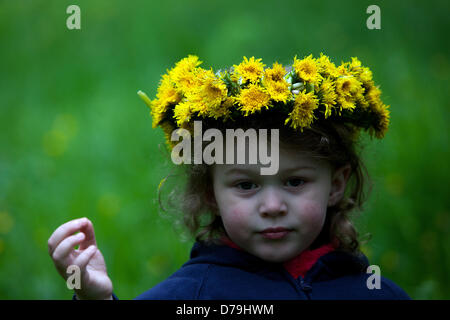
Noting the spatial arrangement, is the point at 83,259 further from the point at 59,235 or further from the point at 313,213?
the point at 313,213

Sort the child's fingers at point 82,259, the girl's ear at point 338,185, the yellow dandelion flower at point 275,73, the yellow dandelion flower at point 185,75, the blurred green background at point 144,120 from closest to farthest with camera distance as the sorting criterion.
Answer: the child's fingers at point 82,259
the yellow dandelion flower at point 275,73
the yellow dandelion flower at point 185,75
the girl's ear at point 338,185
the blurred green background at point 144,120

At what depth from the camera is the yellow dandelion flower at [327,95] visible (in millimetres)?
2287

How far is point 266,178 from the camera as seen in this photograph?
2279 millimetres

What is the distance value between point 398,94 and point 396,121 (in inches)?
15.4

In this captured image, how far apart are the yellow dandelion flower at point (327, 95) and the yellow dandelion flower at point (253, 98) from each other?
0.24m

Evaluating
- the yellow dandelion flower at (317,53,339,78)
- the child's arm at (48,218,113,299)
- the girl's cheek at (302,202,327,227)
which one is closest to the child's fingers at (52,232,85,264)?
the child's arm at (48,218,113,299)

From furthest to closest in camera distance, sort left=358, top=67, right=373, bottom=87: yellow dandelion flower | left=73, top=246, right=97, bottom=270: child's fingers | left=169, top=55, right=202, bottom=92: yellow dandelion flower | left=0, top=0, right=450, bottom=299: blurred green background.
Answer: left=0, top=0, right=450, bottom=299: blurred green background, left=358, top=67, right=373, bottom=87: yellow dandelion flower, left=169, top=55, right=202, bottom=92: yellow dandelion flower, left=73, top=246, right=97, bottom=270: child's fingers

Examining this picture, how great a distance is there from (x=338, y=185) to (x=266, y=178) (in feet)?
1.69

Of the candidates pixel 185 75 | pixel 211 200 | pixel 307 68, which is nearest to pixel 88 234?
pixel 211 200

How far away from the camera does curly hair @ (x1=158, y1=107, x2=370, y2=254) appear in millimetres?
2361

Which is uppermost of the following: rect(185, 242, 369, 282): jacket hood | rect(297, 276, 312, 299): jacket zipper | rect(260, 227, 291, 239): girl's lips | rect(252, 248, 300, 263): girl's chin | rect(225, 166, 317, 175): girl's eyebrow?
rect(225, 166, 317, 175): girl's eyebrow

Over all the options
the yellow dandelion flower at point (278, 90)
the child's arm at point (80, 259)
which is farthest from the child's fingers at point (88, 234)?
the yellow dandelion flower at point (278, 90)

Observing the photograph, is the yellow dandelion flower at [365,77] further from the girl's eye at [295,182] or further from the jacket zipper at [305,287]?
the jacket zipper at [305,287]

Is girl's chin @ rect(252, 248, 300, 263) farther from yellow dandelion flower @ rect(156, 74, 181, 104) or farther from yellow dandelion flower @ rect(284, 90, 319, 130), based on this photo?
yellow dandelion flower @ rect(156, 74, 181, 104)
